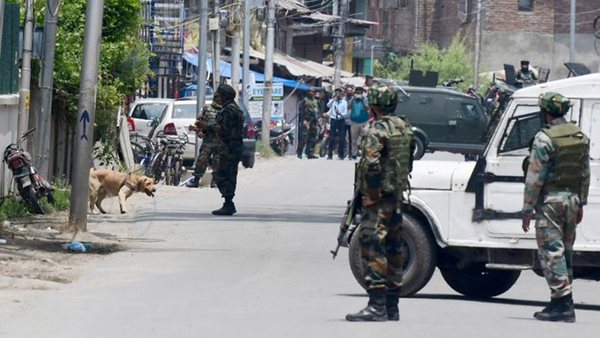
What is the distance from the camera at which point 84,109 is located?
1675cm

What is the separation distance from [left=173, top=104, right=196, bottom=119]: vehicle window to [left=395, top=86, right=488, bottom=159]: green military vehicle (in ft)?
17.2

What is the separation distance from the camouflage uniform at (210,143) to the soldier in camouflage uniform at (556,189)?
9.79m

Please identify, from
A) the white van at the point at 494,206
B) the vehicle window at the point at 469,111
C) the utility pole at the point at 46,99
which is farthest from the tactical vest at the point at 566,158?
the vehicle window at the point at 469,111

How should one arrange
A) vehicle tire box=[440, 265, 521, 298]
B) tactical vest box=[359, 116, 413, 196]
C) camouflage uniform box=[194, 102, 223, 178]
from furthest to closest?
camouflage uniform box=[194, 102, 223, 178]
vehicle tire box=[440, 265, 521, 298]
tactical vest box=[359, 116, 413, 196]

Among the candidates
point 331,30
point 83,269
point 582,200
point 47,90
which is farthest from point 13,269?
point 331,30

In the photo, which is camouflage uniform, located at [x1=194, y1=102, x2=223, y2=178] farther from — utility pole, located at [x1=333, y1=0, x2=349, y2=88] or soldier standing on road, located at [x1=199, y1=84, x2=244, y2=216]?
utility pole, located at [x1=333, y1=0, x2=349, y2=88]

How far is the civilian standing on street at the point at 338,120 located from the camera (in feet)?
130

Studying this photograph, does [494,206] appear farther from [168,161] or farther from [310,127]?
[310,127]

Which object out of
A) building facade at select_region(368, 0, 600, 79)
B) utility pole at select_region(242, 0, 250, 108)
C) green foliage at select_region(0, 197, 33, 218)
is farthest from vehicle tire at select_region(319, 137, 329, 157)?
building facade at select_region(368, 0, 600, 79)

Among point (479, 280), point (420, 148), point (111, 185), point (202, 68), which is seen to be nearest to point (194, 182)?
point (202, 68)

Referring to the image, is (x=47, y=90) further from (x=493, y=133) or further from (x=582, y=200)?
(x=582, y=200)

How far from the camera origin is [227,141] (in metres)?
20.6

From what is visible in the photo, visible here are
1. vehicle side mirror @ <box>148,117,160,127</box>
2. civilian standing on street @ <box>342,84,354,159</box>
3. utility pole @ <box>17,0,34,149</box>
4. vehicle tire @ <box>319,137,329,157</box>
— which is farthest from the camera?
vehicle tire @ <box>319,137,329,157</box>

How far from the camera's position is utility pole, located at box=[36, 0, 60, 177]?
19.9 metres
